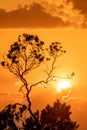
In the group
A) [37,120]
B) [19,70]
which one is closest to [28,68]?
[19,70]

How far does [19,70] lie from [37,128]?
8288mm

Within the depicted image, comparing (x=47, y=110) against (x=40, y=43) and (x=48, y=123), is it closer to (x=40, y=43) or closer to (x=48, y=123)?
(x=48, y=123)

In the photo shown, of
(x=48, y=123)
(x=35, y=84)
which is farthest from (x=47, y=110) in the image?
(x=35, y=84)

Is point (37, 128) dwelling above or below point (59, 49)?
below

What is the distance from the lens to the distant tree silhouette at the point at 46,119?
77.3m

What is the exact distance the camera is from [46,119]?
260ft

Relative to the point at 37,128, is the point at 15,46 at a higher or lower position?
higher

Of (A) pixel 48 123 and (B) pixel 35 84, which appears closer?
(B) pixel 35 84

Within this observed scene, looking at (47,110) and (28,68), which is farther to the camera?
(47,110)

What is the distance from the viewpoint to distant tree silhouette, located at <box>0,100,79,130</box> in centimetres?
7731

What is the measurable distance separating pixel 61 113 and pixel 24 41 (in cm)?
1144

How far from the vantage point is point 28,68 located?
7425 centimetres

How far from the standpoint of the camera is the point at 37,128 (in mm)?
77688

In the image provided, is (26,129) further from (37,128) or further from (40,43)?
(40,43)
